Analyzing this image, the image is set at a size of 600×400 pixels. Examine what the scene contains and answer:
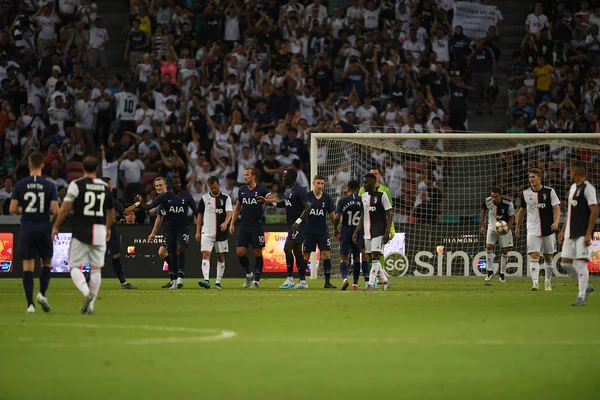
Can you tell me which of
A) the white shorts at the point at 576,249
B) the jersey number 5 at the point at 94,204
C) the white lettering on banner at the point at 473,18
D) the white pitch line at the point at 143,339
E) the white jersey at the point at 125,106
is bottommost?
the white pitch line at the point at 143,339

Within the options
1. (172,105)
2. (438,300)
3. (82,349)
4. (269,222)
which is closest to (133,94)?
(172,105)

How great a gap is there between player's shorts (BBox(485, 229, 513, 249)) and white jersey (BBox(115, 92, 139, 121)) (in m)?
11.7

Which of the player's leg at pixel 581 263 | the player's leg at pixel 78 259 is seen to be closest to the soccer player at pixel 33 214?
the player's leg at pixel 78 259

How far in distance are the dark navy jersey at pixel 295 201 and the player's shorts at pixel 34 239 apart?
26.3 ft

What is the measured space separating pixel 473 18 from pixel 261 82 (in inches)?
290

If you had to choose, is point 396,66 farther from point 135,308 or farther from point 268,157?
point 135,308

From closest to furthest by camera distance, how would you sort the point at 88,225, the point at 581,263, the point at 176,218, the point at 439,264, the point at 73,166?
the point at 88,225, the point at 581,263, the point at 176,218, the point at 439,264, the point at 73,166

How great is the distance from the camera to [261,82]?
3281 cm

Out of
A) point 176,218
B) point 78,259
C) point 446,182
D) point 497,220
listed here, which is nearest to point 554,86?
point 446,182

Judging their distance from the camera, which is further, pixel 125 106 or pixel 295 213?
pixel 125 106

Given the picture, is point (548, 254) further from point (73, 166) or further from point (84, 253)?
point (73, 166)

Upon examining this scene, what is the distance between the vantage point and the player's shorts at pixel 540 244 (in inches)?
873

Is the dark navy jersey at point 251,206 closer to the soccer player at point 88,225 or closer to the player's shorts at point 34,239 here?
the player's shorts at point 34,239

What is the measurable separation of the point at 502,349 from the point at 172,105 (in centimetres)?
2229
